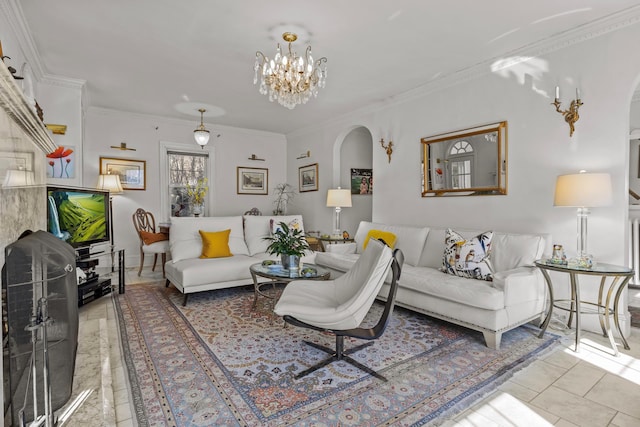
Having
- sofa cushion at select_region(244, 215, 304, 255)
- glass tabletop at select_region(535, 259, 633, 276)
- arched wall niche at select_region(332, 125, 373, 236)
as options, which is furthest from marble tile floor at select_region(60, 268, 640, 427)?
arched wall niche at select_region(332, 125, 373, 236)

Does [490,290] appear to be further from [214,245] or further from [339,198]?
[214,245]

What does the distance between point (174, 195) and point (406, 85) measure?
4.46m

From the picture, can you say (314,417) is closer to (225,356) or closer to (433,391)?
(433,391)

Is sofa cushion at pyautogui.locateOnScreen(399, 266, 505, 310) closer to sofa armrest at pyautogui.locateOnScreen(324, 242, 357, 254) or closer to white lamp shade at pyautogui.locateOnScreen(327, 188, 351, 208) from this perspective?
sofa armrest at pyautogui.locateOnScreen(324, 242, 357, 254)

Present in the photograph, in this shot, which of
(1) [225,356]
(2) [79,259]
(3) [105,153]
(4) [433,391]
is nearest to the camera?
(4) [433,391]

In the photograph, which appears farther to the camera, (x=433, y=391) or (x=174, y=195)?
(x=174, y=195)

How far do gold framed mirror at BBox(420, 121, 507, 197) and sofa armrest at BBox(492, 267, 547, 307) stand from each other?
100 cm

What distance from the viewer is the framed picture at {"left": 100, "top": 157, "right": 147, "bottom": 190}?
5.43 metres

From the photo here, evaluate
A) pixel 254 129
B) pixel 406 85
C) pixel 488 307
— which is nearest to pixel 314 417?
pixel 488 307

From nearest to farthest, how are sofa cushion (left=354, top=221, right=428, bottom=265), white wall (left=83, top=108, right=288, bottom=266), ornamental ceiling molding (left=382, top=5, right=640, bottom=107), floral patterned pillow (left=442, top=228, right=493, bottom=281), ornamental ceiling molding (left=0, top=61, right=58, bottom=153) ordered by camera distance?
1. ornamental ceiling molding (left=0, top=61, right=58, bottom=153)
2. ornamental ceiling molding (left=382, top=5, right=640, bottom=107)
3. floral patterned pillow (left=442, top=228, right=493, bottom=281)
4. sofa cushion (left=354, top=221, right=428, bottom=265)
5. white wall (left=83, top=108, right=288, bottom=266)

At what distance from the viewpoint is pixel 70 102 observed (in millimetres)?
4113

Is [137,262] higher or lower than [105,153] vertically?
lower

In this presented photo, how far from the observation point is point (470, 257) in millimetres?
2990

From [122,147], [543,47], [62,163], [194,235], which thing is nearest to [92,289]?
[194,235]
